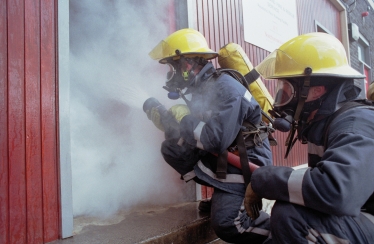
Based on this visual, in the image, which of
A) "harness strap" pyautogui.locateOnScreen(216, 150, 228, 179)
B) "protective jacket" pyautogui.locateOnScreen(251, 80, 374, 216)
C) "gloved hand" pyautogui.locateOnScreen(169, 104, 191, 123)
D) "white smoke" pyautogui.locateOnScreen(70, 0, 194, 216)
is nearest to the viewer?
"protective jacket" pyautogui.locateOnScreen(251, 80, 374, 216)

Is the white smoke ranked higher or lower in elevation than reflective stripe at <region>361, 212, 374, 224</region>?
higher

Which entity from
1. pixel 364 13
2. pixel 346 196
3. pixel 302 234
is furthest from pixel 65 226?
pixel 364 13

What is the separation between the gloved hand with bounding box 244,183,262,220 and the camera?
7.06ft

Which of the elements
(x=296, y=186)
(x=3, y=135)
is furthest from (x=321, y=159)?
(x=3, y=135)

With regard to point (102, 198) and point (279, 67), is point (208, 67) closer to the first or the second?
point (279, 67)

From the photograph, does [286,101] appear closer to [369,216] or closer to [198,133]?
[198,133]

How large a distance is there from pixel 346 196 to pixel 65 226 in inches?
78.9

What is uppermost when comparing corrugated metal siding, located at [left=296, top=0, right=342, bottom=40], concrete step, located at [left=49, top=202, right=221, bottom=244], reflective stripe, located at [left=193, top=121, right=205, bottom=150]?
corrugated metal siding, located at [left=296, top=0, right=342, bottom=40]

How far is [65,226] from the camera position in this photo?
2.52 m

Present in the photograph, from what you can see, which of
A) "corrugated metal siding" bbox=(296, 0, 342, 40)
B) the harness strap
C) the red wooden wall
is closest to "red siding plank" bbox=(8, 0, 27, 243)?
the red wooden wall

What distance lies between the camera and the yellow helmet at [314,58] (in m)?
2.14

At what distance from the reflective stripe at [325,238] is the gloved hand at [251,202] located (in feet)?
1.39

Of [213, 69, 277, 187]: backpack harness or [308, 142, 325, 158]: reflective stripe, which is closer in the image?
[308, 142, 325, 158]: reflective stripe

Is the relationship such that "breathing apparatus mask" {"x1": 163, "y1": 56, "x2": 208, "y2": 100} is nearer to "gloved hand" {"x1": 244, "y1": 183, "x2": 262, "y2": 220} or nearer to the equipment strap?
the equipment strap
